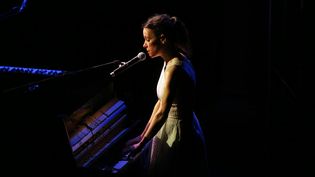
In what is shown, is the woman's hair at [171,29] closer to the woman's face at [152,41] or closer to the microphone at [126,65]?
the woman's face at [152,41]

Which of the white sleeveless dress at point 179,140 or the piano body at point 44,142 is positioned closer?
the piano body at point 44,142

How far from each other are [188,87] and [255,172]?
2.42m

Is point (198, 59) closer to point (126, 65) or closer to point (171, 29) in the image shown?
point (171, 29)

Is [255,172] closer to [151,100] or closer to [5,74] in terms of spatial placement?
[151,100]

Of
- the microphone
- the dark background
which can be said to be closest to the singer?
the microphone

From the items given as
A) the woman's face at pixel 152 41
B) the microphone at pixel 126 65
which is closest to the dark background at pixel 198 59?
the microphone at pixel 126 65

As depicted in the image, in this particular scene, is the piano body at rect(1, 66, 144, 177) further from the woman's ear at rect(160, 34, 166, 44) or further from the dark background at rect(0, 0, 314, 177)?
the woman's ear at rect(160, 34, 166, 44)

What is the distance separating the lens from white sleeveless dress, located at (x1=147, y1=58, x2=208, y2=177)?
258cm

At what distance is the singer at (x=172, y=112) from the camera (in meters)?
2.51

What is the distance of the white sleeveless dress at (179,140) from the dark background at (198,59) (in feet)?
2.15

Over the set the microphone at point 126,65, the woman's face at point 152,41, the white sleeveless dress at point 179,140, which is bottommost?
the white sleeveless dress at point 179,140

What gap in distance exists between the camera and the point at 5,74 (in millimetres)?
3162

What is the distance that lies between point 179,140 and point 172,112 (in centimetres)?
24

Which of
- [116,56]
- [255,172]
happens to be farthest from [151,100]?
[255,172]
